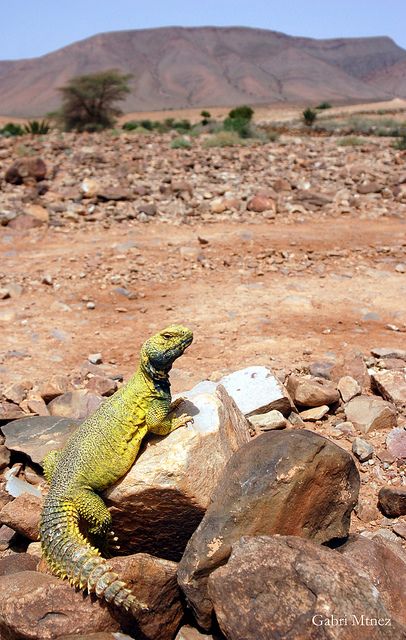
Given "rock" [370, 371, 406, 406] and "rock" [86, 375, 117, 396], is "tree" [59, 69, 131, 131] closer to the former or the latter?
"rock" [86, 375, 117, 396]

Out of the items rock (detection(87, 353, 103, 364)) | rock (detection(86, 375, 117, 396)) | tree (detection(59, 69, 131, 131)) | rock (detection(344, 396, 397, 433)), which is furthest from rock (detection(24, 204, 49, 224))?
tree (detection(59, 69, 131, 131))

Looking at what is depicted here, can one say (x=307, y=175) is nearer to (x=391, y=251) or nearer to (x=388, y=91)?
(x=391, y=251)

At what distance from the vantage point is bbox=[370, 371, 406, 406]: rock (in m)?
6.19

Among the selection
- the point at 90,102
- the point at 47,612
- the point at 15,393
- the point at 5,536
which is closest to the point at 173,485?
the point at 47,612

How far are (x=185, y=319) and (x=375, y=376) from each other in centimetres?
309

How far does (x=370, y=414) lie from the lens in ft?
19.6

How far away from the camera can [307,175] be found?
54.3 ft

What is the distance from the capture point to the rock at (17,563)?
162 inches

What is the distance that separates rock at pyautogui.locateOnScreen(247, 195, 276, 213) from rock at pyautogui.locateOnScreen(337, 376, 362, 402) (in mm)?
7689

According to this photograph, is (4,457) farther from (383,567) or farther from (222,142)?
(222,142)

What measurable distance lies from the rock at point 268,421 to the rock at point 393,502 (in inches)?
45.9

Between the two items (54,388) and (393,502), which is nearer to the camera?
(393,502)

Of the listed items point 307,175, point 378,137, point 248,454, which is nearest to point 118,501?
point 248,454

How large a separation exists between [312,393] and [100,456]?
2792 mm
